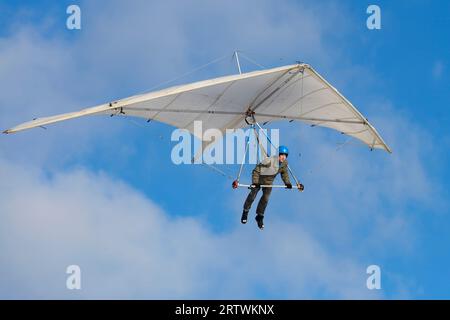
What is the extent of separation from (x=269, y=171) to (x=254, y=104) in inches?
130

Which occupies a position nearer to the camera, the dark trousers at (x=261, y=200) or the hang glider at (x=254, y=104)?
the hang glider at (x=254, y=104)

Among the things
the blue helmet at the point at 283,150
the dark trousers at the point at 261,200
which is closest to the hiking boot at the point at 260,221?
the dark trousers at the point at 261,200

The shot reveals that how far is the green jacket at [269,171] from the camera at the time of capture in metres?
25.3

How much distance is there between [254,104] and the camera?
27734 mm

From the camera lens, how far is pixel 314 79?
25906 millimetres

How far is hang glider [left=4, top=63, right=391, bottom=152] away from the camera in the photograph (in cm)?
2397

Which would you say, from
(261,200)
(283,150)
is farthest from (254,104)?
(261,200)

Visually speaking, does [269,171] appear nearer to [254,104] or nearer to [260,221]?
[260,221]

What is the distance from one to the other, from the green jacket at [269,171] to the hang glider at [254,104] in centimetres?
251

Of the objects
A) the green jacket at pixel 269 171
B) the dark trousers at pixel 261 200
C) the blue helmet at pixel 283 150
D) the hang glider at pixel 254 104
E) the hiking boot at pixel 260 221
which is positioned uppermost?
the hang glider at pixel 254 104

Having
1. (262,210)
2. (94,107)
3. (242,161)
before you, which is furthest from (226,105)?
(94,107)

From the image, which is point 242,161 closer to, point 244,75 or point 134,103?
point 244,75

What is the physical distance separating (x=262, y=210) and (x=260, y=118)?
15.5 feet

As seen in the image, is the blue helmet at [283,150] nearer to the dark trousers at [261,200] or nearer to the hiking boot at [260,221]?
the dark trousers at [261,200]
